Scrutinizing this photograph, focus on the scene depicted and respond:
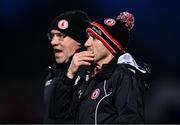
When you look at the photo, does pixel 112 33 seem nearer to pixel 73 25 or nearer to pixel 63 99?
pixel 63 99

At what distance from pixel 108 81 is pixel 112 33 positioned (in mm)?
344

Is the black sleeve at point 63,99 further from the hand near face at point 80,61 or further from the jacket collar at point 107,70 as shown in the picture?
the jacket collar at point 107,70

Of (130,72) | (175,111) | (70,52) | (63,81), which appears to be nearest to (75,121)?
(63,81)

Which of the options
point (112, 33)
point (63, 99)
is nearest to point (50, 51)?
point (63, 99)

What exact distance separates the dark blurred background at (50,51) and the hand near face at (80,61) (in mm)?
3200

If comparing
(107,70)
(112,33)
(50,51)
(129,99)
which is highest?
(112,33)

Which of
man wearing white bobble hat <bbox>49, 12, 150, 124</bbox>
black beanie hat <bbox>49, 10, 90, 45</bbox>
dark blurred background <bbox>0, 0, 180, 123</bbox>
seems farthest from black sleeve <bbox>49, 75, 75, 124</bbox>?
dark blurred background <bbox>0, 0, 180, 123</bbox>

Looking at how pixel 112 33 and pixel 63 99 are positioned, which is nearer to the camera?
pixel 112 33

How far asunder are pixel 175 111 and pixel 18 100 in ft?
6.43

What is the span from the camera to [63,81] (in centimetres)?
357

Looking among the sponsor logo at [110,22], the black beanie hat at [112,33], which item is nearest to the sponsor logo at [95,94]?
the black beanie hat at [112,33]

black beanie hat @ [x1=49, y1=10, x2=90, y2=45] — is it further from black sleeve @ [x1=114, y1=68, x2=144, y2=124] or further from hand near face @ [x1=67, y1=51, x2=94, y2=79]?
black sleeve @ [x1=114, y1=68, x2=144, y2=124]

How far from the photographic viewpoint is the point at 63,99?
3574mm

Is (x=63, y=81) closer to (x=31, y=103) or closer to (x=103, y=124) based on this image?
(x=103, y=124)
